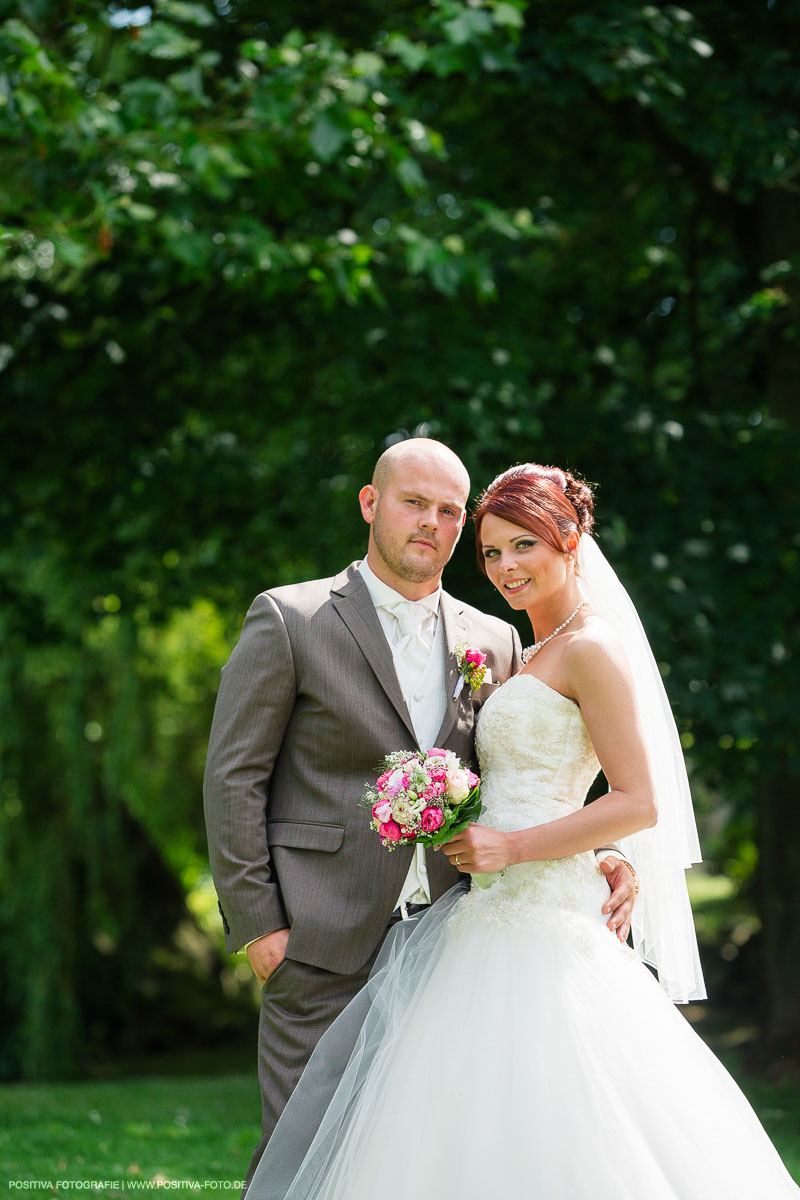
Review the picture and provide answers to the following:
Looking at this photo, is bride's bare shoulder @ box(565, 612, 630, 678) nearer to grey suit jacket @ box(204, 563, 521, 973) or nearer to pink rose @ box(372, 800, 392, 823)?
grey suit jacket @ box(204, 563, 521, 973)

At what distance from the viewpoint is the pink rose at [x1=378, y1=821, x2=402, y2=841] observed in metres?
2.67

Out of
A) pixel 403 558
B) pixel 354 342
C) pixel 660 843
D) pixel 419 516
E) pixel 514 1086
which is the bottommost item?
pixel 354 342

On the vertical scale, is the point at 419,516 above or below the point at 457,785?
above

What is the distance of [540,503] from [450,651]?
50 centimetres

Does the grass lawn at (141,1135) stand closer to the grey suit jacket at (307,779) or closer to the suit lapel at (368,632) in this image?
the grey suit jacket at (307,779)

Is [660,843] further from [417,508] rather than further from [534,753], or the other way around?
[417,508]

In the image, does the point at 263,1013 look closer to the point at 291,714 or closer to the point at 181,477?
the point at 291,714

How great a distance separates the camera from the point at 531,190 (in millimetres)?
8500

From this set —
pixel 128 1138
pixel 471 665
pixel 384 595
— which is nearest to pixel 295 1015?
pixel 471 665

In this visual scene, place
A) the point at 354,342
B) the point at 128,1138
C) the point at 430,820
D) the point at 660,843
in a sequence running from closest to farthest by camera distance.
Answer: the point at 430,820 → the point at 660,843 → the point at 128,1138 → the point at 354,342

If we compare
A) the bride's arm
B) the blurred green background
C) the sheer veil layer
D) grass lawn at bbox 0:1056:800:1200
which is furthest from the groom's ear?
grass lawn at bbox 0:1056:800:1200

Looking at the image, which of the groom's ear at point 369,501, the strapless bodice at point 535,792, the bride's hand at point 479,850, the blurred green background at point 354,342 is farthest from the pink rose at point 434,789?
the blurred green background at point 354,342

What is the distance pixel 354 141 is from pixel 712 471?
115 inches

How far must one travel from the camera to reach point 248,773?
3.16 metres
